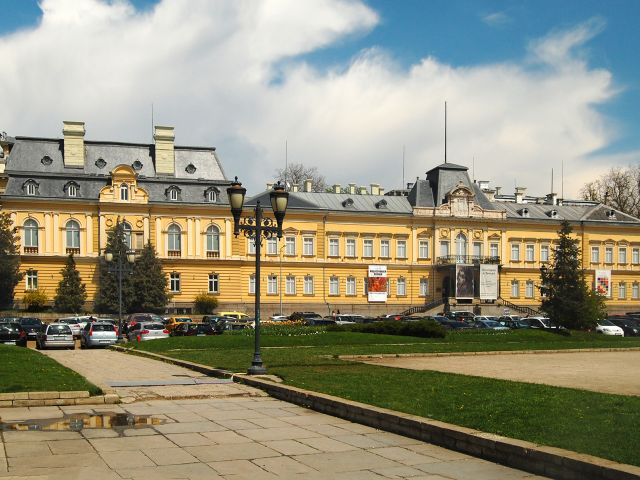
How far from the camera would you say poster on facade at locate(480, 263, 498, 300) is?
8206 centimetres

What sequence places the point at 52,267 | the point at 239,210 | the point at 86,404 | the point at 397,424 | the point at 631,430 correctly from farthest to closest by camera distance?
the point at 52,267 < the point at 239,210 < the point at 86,404 < the point at 397,424 < the point at 631,430

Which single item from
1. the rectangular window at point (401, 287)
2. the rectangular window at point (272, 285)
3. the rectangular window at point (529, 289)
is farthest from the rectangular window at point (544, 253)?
the rectangular window at point (272, 285)

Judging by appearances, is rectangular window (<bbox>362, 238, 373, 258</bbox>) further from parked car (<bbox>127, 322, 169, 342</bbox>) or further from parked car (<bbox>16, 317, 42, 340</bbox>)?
parked car (<bbox>127, 322, 169, 342</bbox>)

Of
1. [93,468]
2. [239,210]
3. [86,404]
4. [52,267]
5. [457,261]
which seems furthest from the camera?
[457,261]

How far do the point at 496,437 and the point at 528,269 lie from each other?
7881 cm

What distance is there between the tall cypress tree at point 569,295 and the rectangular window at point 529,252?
28715 mm

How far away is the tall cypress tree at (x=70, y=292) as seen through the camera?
226ft

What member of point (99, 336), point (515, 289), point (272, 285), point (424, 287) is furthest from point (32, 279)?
point (515, 289)

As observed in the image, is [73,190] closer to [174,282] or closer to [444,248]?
[174,282]

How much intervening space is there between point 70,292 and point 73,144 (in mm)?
15493

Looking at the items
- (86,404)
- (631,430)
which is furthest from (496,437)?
(86,404)

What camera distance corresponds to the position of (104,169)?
76.8m

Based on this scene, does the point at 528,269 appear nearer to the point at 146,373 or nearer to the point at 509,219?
the point at 509,219

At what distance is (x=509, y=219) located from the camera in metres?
86.6
